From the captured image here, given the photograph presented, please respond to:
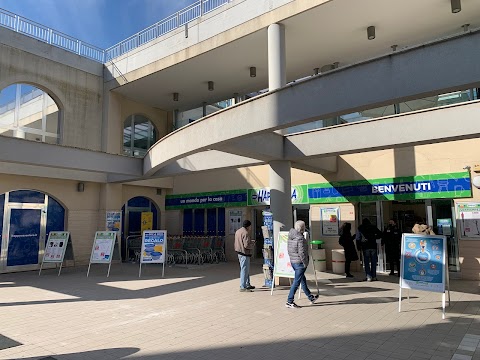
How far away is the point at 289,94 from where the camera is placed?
603 centimetres

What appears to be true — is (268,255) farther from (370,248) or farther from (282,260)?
(370,248)

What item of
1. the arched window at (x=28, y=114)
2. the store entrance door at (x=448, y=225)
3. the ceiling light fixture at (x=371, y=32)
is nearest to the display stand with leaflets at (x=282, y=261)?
the store entrance door at (x=448, y=225)

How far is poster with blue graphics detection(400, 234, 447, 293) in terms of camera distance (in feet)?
20.3

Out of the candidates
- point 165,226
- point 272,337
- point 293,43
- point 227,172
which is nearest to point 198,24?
point 293,43

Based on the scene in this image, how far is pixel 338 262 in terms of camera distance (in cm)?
1090

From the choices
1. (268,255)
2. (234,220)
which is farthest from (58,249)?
(268,255)

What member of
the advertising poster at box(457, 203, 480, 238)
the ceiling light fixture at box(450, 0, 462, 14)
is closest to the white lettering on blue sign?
the advertising poster at box(457, 203, 480, 238)

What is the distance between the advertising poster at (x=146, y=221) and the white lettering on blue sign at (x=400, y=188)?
9346 millimetres

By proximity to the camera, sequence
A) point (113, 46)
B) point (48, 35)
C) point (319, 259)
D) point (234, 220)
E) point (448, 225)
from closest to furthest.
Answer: point (448, 225), point (319, 259), point (48, 35), point (234, 220), point (113, 46)

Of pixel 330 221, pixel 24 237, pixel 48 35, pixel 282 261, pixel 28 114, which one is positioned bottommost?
pixel 282 261

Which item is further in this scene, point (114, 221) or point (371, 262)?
point (114, 221)

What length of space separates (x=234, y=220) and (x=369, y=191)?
5.44 metres

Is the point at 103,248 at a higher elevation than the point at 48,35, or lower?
lower

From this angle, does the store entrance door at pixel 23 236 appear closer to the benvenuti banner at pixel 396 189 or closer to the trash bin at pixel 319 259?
the trash bin at pixel 319 259
